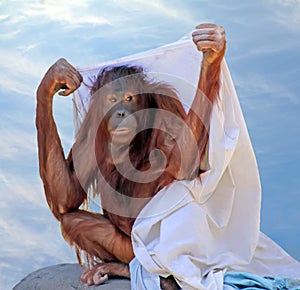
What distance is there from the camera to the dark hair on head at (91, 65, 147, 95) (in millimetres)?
3420

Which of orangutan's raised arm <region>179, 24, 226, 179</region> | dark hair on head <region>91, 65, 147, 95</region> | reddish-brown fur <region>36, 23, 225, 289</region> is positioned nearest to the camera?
orangutan's raised arm <region>179, 24, 226, 179</region>

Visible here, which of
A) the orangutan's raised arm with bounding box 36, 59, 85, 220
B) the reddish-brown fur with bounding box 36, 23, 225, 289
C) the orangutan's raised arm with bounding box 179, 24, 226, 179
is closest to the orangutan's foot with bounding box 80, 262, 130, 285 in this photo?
the reddish-brown fur with bounding box 36, 23, 225, 289

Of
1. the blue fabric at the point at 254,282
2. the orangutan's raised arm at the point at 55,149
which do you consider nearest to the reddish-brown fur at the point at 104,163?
the orangutan's raised arm at the point at 55,149

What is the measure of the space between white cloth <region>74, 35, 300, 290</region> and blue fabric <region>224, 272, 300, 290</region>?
0.04 m

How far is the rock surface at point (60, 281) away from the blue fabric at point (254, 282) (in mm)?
330

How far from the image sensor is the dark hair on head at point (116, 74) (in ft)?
11.2

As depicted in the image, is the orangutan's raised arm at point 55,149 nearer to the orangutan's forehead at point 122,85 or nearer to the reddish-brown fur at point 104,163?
the reddish-brown fur at point 104,163

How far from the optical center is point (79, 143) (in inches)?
138

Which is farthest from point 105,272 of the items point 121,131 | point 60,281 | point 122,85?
point 122,85

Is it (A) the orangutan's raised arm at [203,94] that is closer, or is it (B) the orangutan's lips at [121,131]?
(A) the orangutan's raised arm at [203,94]

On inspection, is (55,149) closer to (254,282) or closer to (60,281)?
(60,281)

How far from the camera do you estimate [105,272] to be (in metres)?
3.38

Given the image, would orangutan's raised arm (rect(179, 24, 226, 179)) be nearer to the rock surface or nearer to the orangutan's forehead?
the orangutan's forehead

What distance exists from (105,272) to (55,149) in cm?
44
